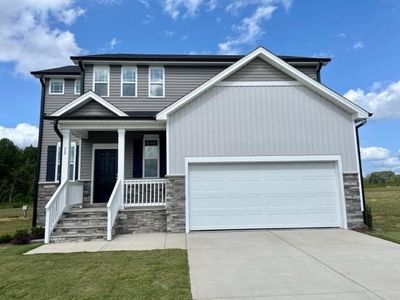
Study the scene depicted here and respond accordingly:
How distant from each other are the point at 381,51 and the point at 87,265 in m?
18.0

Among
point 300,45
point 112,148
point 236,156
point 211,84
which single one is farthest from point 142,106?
point 300,45

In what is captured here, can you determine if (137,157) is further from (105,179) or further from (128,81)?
(128,81)

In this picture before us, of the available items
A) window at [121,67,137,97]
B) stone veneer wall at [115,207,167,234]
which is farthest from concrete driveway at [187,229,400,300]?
window at [121,67,137,97]

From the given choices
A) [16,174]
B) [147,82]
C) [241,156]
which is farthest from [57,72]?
[16,174]

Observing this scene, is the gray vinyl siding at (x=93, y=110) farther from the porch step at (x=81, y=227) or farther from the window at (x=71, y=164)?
the porch step at (x=81, y=227)

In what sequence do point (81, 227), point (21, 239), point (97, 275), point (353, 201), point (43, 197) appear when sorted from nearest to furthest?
point (97, 275), point (21, 239), point (81, 227), point (353, 201), point (43, 197)

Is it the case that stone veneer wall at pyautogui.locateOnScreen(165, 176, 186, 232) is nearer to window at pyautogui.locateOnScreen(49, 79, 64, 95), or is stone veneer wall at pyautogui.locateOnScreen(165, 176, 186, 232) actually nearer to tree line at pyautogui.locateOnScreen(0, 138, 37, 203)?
window at pyautogui.locateOnScreen(49, 79, 64, 95)

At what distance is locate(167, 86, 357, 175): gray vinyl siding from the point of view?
10484mm

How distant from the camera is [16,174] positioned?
1976 inches

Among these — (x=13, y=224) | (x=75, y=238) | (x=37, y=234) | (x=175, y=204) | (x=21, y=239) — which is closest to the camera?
(x=75, y=238)

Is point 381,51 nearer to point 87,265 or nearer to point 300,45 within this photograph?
point 300,45

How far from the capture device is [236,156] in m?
10.4

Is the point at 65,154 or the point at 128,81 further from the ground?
the point at 128,81

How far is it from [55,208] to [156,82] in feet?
22.6
